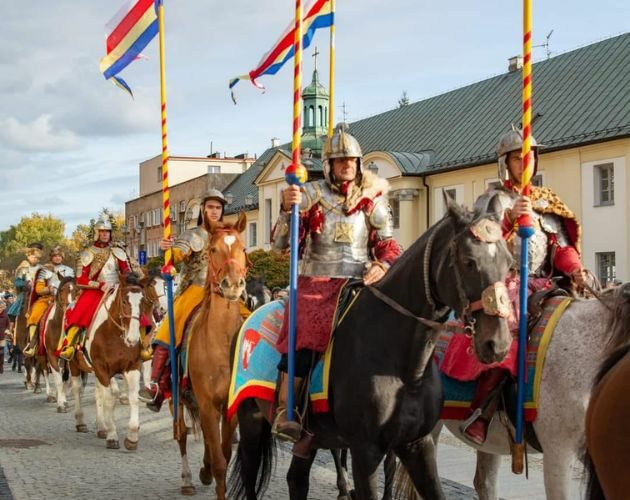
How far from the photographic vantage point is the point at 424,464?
5785 mm

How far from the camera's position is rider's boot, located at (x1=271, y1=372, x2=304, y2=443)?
6.15m

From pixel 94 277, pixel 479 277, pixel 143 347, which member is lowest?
pixel 143 347

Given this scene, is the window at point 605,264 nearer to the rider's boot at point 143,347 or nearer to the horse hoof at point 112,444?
the rider's boot at point 143,347

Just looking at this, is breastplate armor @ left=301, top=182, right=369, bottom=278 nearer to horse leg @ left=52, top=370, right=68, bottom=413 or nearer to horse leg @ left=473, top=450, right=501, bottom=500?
horse leg @ left=473, top=450, right=501, bottom=500

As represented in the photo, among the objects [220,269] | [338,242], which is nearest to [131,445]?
[220,269]

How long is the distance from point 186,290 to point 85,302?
14.5 ft

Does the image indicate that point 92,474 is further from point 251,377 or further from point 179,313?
point 251,377

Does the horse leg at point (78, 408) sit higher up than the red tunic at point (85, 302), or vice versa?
the red tunic at point (85, 302)

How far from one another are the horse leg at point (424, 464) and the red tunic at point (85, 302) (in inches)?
326

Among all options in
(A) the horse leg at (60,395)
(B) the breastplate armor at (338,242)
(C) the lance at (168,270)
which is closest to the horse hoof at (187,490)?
(C) the lance at (168,270)

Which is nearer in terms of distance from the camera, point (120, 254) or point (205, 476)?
point (205, 476)

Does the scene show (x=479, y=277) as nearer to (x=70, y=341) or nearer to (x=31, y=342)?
(x=70, y=341)

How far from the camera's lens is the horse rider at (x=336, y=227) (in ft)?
20.9

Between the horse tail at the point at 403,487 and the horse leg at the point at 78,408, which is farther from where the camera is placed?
the horse leg at the point at 78,408
